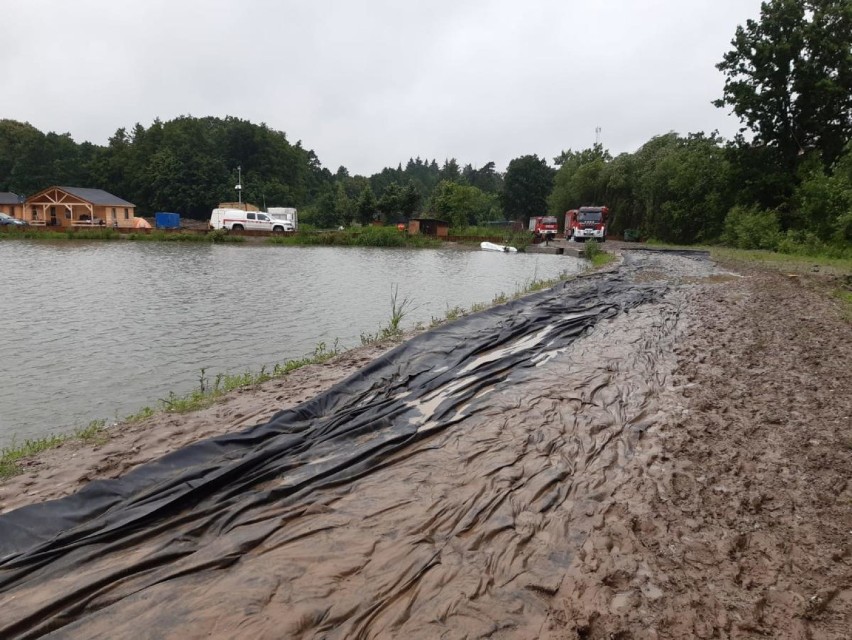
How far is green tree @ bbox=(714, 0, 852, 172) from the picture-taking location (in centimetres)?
2448

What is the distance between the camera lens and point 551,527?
2.69 metres

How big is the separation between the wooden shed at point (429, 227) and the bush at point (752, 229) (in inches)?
761

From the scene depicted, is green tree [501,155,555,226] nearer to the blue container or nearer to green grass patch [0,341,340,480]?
the blue container

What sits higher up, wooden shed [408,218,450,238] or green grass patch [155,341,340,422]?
wooden shed [408,218,450,238]

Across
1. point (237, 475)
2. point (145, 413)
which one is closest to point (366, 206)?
point (145, 413)

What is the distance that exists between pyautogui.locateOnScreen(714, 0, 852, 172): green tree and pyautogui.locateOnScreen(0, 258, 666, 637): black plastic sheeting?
97.9 feet

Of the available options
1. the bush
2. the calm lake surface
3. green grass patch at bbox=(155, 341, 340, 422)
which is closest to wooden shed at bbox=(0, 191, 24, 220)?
the calm lake surface

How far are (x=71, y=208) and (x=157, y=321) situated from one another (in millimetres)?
43069

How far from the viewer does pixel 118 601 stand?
2119mm

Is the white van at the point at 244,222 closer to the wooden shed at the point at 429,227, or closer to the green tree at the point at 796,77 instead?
the wooden shed at the point at 429,227

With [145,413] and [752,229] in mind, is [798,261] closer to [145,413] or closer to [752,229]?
[752,229]

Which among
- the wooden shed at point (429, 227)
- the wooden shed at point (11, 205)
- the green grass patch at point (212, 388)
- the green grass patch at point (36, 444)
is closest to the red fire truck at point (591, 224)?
the wooden shed at point (429, 227)

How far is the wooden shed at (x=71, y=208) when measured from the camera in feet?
136

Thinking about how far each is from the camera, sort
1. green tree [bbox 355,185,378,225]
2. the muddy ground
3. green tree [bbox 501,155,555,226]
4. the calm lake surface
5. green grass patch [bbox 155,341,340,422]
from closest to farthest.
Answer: the muddy ground
green grass patch [bbox 155,341,340,422]
the calm lake surface
green tree [bbox 355,185,378,225]
green tree [bbox 501,155,555,226]
